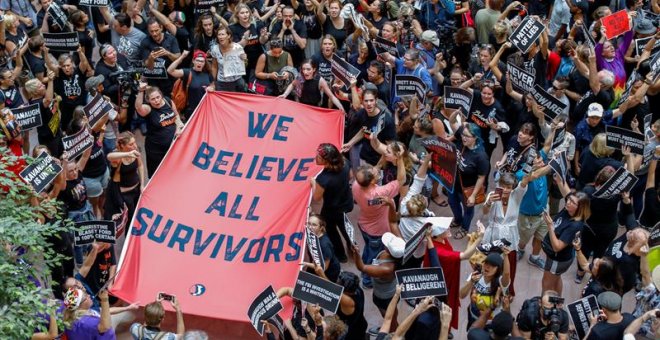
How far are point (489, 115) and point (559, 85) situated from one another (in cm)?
90

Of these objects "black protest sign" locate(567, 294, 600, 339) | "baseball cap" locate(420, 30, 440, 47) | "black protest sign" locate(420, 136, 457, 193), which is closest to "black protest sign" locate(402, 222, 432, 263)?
"black protest sign" locate(567, 294, 600, 339)

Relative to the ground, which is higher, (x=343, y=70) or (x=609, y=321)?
(x=609, y=321)

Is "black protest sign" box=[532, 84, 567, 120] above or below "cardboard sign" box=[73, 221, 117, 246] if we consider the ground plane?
above

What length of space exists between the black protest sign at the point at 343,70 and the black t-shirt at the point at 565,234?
3.36 metres

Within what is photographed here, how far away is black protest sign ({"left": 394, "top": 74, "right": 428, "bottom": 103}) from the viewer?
11.8 meters

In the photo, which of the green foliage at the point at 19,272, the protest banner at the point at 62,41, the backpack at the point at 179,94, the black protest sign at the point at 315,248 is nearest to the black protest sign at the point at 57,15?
the protest banner at the point at 62,41

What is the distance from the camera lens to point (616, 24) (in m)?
13.2

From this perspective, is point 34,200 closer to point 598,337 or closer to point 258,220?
point 258,220

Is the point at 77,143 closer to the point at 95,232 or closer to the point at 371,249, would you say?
the point at 95,232

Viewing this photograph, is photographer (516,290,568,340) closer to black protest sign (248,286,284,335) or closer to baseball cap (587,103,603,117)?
black protest sign (248,286,284,335)

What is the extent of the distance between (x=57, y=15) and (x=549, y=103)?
6848 millimetres

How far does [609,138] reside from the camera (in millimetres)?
10625

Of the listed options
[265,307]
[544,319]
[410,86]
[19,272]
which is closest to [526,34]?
[410,86]

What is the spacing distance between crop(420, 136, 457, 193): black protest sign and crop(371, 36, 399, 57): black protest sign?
231cm
